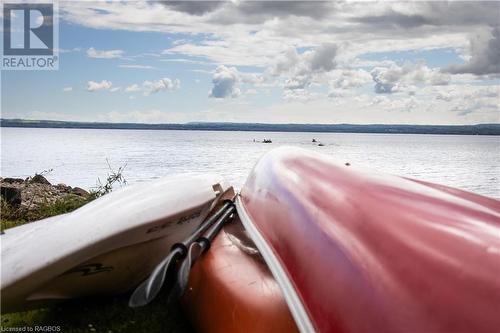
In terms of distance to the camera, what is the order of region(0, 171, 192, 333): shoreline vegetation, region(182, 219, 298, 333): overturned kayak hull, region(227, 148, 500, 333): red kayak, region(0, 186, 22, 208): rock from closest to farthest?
region(227, 148, 500, 333): red kayak → region(182, 219, 298, 333): overturned kayak hull → region(0, 171, 192, 333): shoreline vegetation → region(0, 186, 22, 208): rock

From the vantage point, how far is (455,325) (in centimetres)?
143

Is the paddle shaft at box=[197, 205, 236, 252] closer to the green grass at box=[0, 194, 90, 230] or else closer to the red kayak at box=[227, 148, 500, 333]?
the red kayak at box=[227, 148, 500, 333]

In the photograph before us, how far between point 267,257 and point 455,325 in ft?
3.63

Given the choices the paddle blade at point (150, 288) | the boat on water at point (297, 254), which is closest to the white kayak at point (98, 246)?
the boat on water at point (297, 254)

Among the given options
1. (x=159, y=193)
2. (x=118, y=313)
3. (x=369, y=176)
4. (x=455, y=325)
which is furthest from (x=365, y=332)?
(x=159, y=193)

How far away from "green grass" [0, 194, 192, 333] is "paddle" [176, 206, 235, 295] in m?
0.23

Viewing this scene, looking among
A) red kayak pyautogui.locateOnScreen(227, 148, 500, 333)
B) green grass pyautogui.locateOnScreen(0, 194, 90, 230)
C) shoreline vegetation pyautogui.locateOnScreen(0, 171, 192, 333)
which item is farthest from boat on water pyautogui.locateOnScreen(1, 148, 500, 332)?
green grass pyautogui.locateOnScreen(0, 194, 90, 230)

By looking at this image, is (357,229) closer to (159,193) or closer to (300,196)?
(300,196)

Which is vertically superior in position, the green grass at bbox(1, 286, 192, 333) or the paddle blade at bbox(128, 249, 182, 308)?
the paddle blade at bbox(128, 249, 182, 308)

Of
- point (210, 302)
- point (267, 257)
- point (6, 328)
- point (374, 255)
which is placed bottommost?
point (6, 328)

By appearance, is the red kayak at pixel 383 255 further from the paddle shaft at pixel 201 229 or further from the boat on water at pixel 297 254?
the paddle shaft at pixel 201 229

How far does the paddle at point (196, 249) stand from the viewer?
243cm

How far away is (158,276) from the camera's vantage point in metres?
2.47

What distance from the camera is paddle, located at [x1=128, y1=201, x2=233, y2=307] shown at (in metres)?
2.33
